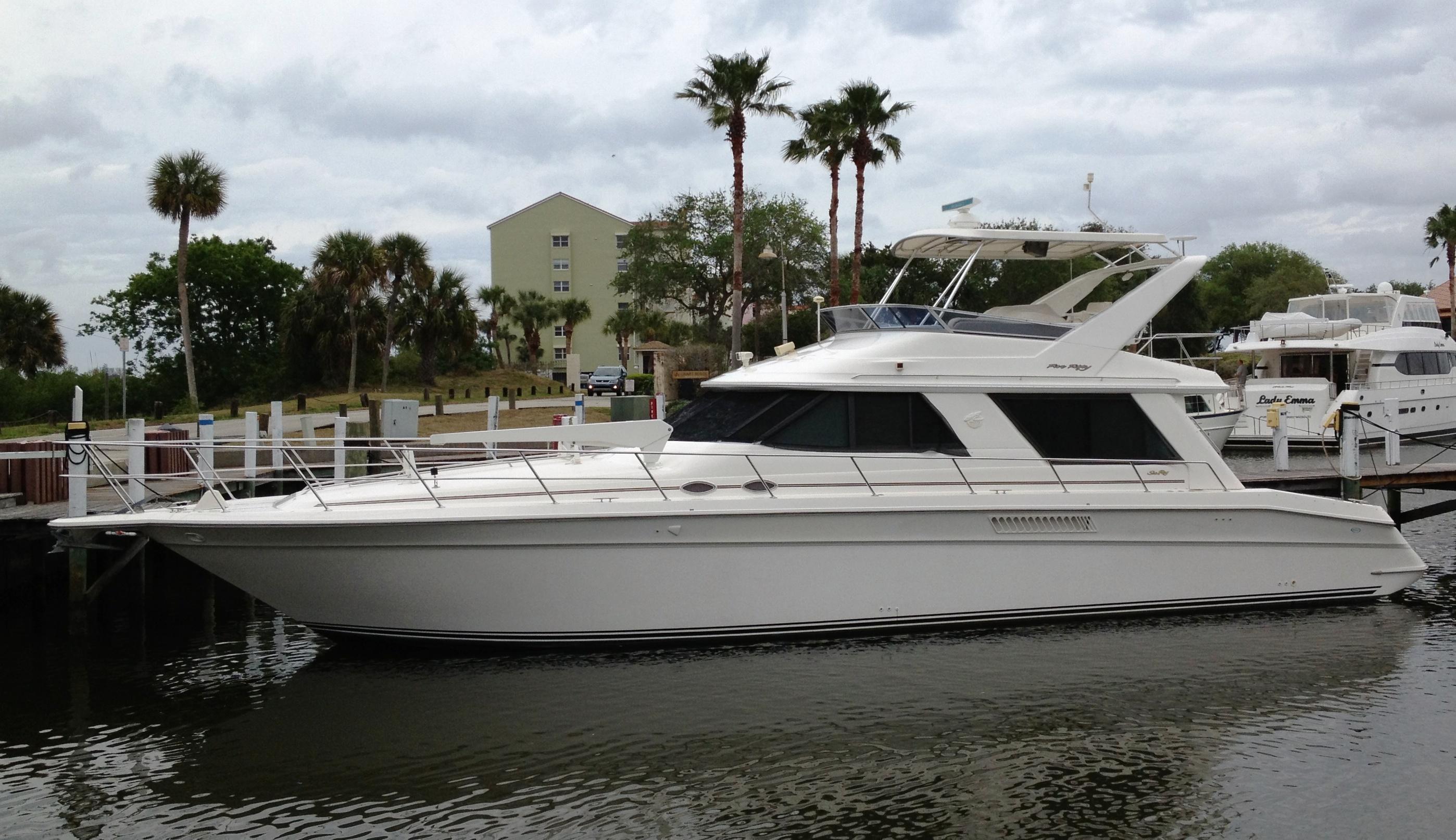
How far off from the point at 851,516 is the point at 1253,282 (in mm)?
58401

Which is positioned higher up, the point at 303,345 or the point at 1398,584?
the point at 303,345

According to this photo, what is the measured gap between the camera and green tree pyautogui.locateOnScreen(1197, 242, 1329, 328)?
53969mm

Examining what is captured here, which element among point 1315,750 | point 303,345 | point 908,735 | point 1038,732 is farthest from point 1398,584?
point 303,345

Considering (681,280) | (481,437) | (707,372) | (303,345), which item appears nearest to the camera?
(481,437)

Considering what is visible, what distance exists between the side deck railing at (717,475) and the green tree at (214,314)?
37478mm

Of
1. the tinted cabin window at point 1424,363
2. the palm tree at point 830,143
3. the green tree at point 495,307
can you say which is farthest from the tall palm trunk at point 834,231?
the green tree at point 495,307

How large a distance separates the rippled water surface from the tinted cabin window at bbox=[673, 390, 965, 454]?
157cm

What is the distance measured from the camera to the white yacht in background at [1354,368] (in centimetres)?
2170

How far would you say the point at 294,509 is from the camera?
8.04 m

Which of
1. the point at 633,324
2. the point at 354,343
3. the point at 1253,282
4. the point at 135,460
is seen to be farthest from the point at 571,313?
the point at 135,460

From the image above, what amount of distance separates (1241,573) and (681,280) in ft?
130

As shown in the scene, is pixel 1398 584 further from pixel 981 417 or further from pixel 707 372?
pixel 707 372

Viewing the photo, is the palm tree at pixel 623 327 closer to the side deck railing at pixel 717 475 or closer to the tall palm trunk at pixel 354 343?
the tall palm trunk at pixel 354 343

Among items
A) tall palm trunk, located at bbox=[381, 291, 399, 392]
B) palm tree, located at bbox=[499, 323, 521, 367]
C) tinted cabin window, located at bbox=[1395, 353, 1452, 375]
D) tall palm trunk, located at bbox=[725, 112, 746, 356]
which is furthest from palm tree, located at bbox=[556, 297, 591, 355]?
tinted cabin window, located at bbox=[1395, 353, 1452, 375]
